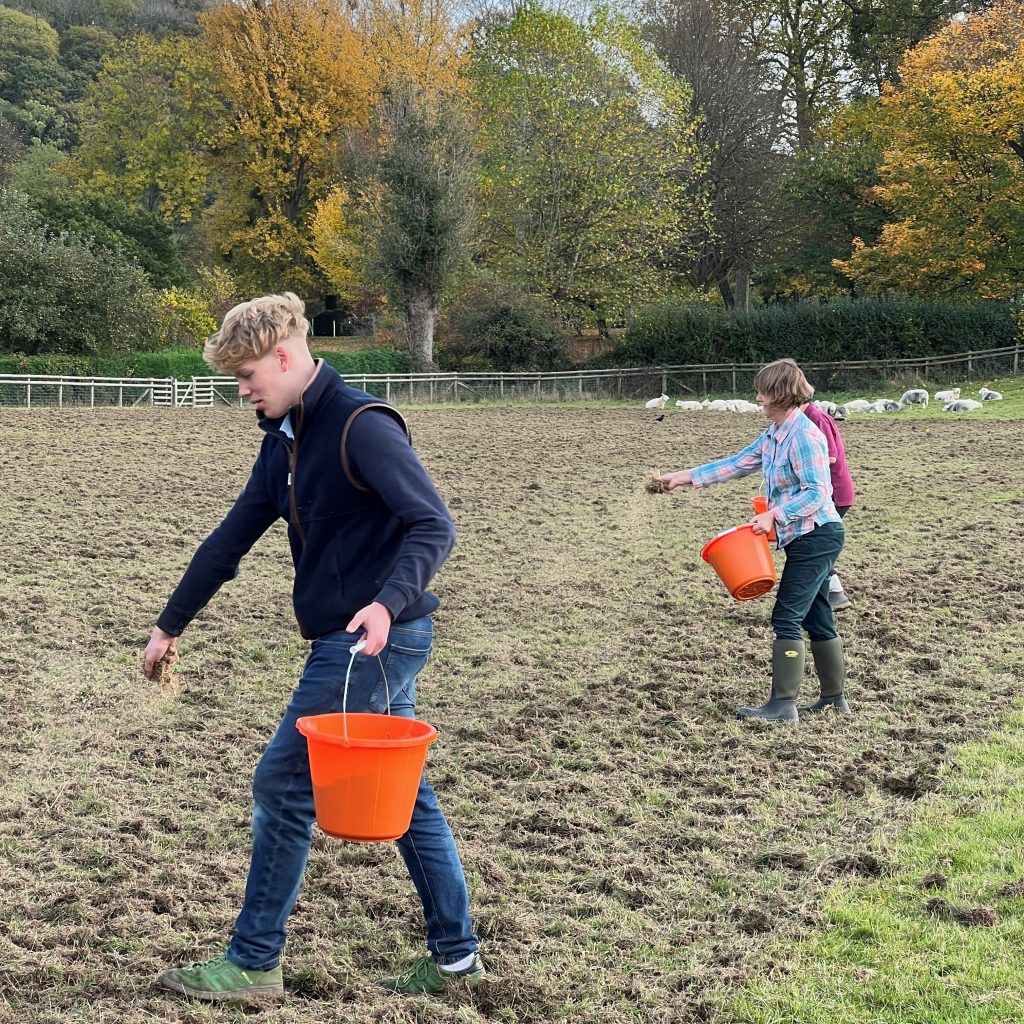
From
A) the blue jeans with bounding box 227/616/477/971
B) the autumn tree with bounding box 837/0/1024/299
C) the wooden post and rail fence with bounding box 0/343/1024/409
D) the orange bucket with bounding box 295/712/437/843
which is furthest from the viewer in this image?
the autumn tree with bounding box 837/0/1024/299

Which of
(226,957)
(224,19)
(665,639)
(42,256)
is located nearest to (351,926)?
(226,957)

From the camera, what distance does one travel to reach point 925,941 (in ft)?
12.6

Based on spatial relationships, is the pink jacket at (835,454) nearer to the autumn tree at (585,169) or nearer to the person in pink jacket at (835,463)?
the person in pink jacket at (835,463)

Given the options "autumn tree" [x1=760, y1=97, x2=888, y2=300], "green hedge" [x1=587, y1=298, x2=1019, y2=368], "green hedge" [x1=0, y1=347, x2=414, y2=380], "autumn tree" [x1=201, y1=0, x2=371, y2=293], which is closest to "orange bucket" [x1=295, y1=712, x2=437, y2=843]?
"green hedge" [x1=0, y1=347, x2=414, y2=380]

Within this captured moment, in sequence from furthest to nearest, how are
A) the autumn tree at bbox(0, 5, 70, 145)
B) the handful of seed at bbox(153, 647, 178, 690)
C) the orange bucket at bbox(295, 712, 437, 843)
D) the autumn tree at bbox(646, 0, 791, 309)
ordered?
the autumn tree at bbox(0, 5, 70, 145)
the autumn tree at bbox(646, 0, 791, 309)
the handful of seed at bbox(153, 647, 178, 690)
the orange bucket at bbox(295, 712, 437, 843)

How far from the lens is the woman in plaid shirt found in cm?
620

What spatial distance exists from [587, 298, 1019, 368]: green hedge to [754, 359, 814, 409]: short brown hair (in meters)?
31.2

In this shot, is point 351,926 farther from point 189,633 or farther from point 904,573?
point 904,573

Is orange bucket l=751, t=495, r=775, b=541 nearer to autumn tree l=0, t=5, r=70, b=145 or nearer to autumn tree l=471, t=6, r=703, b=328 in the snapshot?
autumn tree l=471, t=6, r=703, b=328

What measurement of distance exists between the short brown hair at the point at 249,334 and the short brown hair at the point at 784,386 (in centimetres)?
330

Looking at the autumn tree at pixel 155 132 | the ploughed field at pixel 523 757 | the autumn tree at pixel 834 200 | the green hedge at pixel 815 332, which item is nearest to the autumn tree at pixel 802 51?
the autumn tree at pixel 834 200

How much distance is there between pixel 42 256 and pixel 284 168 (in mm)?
19199

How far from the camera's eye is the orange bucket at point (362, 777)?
10.5ft

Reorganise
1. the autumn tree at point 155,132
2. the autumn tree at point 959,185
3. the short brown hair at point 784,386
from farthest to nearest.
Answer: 1. the autumn tree at point 155,132
2. the autumn tree at point 959,185
3. the short brown hair at point 784,386
